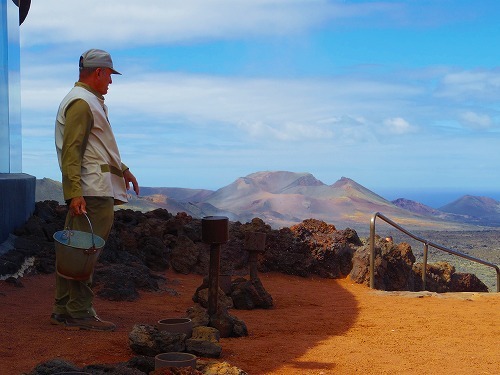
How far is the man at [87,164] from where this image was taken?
545cm

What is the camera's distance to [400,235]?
122ft

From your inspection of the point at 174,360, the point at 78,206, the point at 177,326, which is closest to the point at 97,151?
the point at 78,206

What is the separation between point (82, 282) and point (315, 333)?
1.93 metres

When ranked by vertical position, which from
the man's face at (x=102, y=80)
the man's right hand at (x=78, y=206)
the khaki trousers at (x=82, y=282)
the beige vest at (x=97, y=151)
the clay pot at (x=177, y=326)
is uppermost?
the man's face at (x=102, y=80)

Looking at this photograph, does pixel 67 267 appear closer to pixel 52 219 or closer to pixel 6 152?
pixel 52 219

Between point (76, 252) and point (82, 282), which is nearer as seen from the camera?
point (76, 252)

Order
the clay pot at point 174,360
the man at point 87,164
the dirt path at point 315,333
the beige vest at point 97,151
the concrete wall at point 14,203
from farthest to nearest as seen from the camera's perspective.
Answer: the concrete wall at point 14,203 < the beige vest at point 97,151 < the man at point 87,164 < the dirt path at point 315,333 < the clay pot at point 174,360

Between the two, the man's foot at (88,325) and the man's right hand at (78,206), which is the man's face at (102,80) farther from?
the man's foot at (88,325)

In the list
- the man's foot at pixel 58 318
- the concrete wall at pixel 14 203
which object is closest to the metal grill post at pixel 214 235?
the man's foot at pixel 58 318

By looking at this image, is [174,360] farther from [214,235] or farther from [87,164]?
[87,164]

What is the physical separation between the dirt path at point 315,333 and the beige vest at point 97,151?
3.64ft

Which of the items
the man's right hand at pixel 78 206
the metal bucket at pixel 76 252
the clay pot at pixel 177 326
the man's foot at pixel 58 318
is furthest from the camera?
the man's foot at pixel 58 318

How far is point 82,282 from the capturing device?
5645 millimetres

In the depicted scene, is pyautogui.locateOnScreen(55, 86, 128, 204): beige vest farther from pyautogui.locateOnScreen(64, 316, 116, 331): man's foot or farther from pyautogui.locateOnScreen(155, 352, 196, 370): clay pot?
pyautogui.locateOnScreen(155, 352, 196, 370): clay pot
